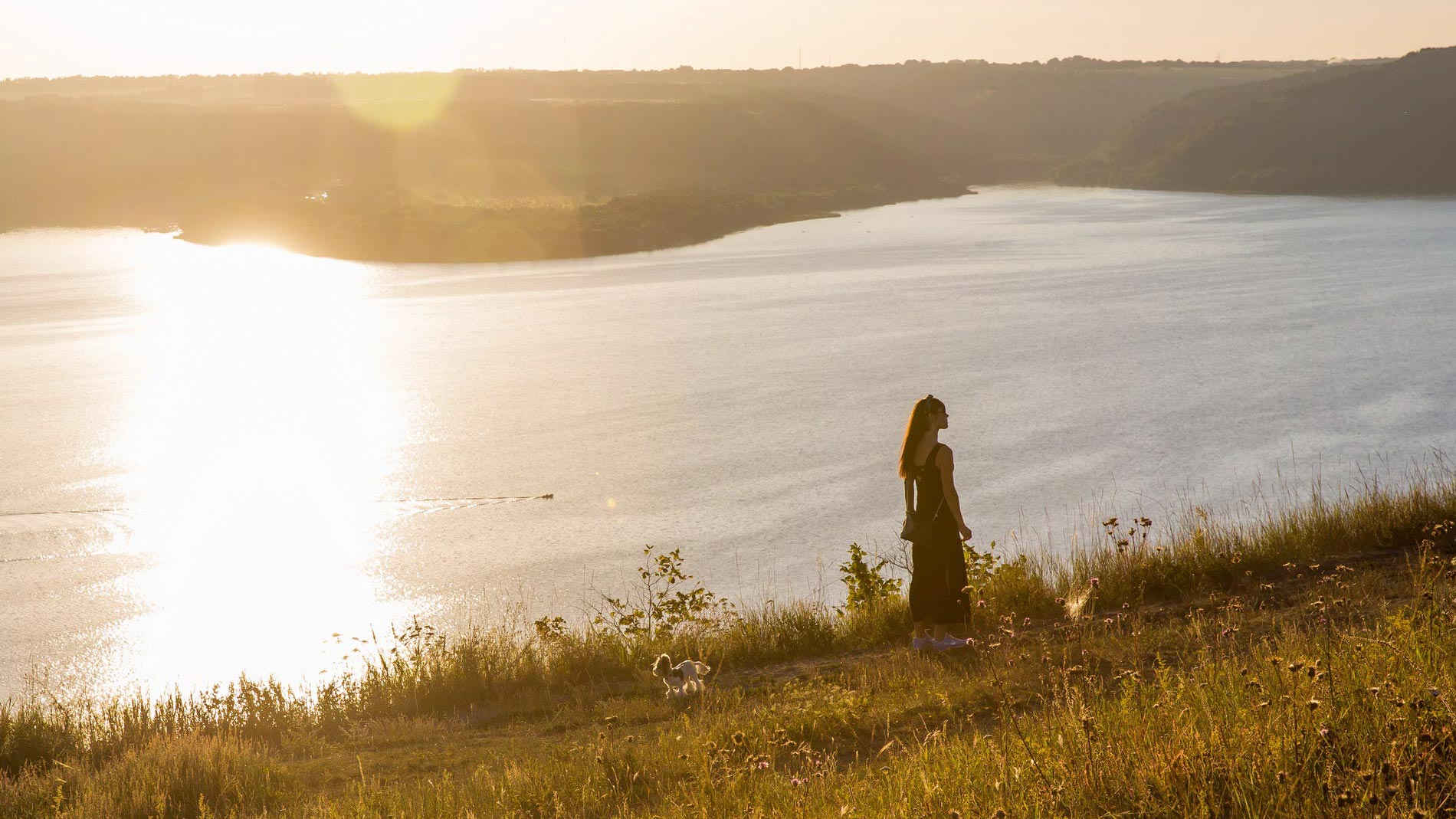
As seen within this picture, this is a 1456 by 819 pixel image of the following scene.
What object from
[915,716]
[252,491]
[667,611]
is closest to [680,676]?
[915,716]

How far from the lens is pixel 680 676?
22.6ft

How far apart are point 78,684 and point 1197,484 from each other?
11.8 metres

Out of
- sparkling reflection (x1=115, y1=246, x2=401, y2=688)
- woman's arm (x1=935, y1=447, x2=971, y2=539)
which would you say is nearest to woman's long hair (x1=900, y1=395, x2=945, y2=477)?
woman's arm (x1=935, y1=447, x2=971, y2=539)

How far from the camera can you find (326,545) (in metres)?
14.5

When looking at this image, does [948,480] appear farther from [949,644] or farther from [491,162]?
[491,162]

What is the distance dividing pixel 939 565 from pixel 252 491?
12.7 m

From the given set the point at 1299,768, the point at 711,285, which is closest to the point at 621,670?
the point at 1299,768

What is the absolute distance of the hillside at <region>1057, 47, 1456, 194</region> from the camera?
277ft

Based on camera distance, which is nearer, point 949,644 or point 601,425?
point 949,644

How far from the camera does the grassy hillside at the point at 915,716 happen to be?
3805 mm

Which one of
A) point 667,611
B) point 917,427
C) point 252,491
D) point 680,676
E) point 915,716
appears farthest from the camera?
point 252,491

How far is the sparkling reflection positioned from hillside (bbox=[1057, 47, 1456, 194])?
72.9 m

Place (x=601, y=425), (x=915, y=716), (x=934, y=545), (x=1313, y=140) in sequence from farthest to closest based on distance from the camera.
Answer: (x=1313, y=140), (x=601, y=425), (x=934, y=545), (x=915, y=716)

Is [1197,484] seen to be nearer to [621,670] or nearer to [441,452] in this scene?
[621,670]
